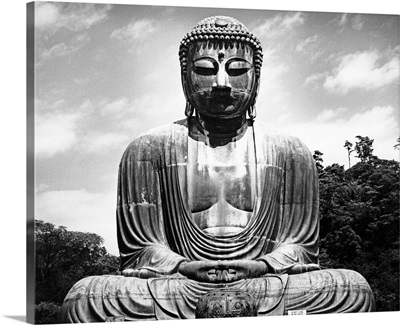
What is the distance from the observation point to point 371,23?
18.5 m

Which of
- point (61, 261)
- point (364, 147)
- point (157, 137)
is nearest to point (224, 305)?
point (61, 261)

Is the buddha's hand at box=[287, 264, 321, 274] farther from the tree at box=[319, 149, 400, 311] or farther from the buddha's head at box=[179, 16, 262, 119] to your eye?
the buddha's head at box=[179, 16, 262, 119]

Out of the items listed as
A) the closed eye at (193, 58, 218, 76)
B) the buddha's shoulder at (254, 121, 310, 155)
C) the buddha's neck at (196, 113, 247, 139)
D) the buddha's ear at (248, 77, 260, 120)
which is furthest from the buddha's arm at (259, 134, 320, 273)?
the closed eye at (193, 58, 218, 76)

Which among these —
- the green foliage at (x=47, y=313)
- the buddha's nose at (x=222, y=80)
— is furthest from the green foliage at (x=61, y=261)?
the buddha's nose at (x=222, y=80)

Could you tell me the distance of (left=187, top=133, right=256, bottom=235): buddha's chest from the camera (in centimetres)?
1759

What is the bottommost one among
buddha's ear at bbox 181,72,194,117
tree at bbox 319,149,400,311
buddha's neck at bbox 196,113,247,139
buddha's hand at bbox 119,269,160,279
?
buddha's hand at bbox 119,269,160,279

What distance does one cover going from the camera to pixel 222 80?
17500 mm

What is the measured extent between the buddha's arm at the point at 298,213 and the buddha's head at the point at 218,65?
102cm

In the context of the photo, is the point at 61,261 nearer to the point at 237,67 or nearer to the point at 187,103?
the point at 187,103

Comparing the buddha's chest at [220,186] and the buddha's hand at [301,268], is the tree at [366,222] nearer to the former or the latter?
the buddha's hand at [301,268]

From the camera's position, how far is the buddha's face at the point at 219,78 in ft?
57.6

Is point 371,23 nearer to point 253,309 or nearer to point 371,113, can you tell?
point 371,113

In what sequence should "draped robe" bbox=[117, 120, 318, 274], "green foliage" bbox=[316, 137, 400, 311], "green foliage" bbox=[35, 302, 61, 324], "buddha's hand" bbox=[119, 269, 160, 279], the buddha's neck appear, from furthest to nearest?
"green foliage" bbox=[316, 137, 400, 311] < the buddha's neck < "draped robe" bbox=[117, 120, 318, 274] < "buddha's hand" bbox=[119, 269, 160, 279] < "green foliage" bbox=[35, 302, 61, 324]

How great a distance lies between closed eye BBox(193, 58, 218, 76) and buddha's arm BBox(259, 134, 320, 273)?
4.60ft
